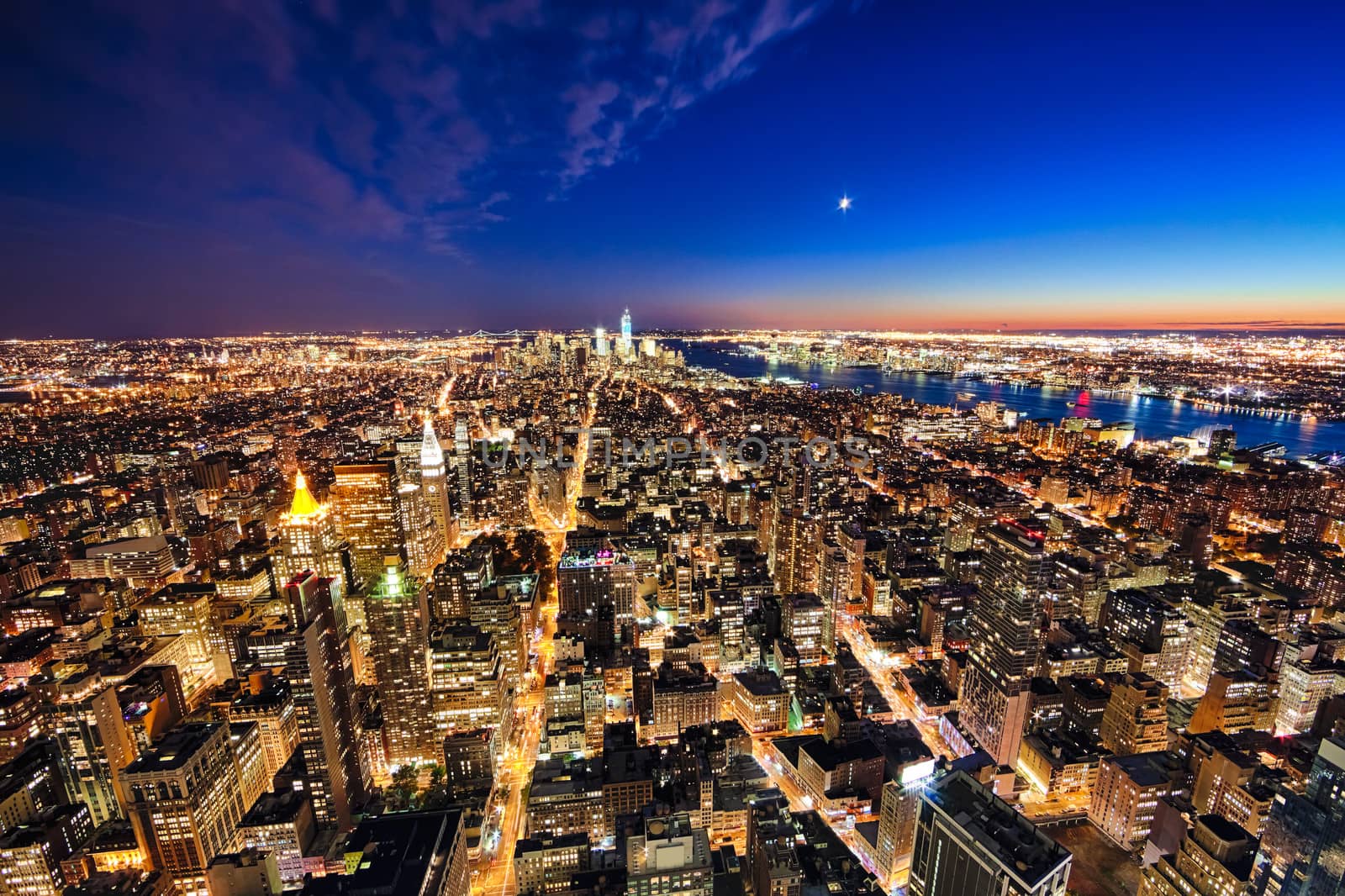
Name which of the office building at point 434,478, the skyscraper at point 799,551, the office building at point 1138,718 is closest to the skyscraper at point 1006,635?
the office building at point 1138,718

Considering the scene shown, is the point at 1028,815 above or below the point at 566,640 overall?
below

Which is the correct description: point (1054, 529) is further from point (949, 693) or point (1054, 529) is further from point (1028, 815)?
point (1028, 815)

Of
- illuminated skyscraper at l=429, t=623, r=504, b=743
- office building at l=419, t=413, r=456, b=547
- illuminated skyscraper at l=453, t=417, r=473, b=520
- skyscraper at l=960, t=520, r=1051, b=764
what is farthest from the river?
illuminated skyscraper at l=429, t=623, r=504, b=743

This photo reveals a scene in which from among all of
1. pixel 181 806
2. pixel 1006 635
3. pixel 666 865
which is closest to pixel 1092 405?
pixel 1006 635

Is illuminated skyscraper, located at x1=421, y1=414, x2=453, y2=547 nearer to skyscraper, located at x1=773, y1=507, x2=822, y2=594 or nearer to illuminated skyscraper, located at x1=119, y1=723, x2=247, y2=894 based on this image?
illuminated skyscraper, located at x1=119, y1=723, x2=247, y2=894

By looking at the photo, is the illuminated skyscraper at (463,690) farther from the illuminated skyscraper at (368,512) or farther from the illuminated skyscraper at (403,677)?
the illuminated skyscraper at (368,512)

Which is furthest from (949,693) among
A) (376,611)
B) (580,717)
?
(376,611)

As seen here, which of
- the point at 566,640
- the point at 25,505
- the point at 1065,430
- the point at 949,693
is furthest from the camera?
the point at 1065,430

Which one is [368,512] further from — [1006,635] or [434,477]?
[1006,635]

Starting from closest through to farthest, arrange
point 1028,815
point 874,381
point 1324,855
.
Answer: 1. point 1324,855
2. point 1028,815
3. point 874,381

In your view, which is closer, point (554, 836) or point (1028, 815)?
point (554, 836)
